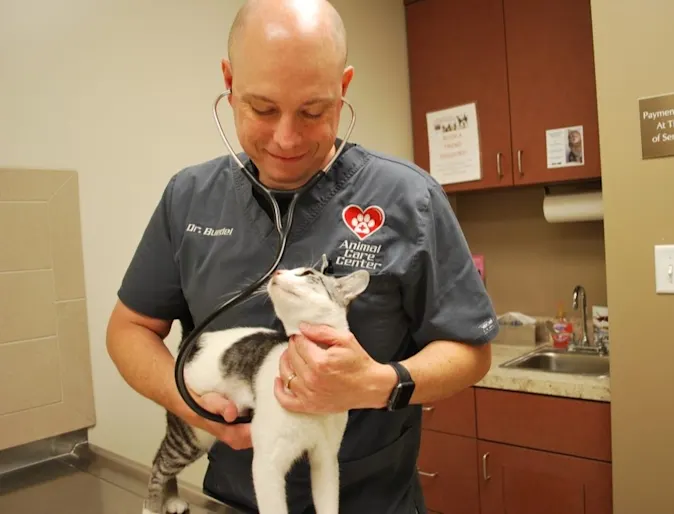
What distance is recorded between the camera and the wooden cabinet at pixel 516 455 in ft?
6.43

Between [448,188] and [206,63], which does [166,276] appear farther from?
[448,188]

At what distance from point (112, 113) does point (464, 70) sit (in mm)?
1530

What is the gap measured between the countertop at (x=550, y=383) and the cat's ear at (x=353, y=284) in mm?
1380

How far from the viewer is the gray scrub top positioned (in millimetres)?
934

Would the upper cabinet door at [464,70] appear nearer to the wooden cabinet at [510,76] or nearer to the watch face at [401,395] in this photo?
the wooden cabinet at [510,76]

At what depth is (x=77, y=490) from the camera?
4.22ft

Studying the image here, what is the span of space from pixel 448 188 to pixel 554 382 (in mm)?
1032

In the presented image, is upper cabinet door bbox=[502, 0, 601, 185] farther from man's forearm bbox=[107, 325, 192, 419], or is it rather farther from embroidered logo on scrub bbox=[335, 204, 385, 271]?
man's forearm bbox=[107, 325, 192, 419]

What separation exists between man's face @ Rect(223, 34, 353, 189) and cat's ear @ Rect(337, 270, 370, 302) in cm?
19

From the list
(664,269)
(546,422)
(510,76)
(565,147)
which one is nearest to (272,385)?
(664,269)

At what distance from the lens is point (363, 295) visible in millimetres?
932

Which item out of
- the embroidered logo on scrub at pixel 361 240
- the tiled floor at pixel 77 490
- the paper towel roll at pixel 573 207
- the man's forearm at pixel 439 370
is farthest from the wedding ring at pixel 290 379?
the paper towel roll at pixel 573 207

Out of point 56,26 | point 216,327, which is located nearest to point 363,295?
point 216,327

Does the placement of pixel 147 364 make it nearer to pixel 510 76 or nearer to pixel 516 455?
pixel 516 455
